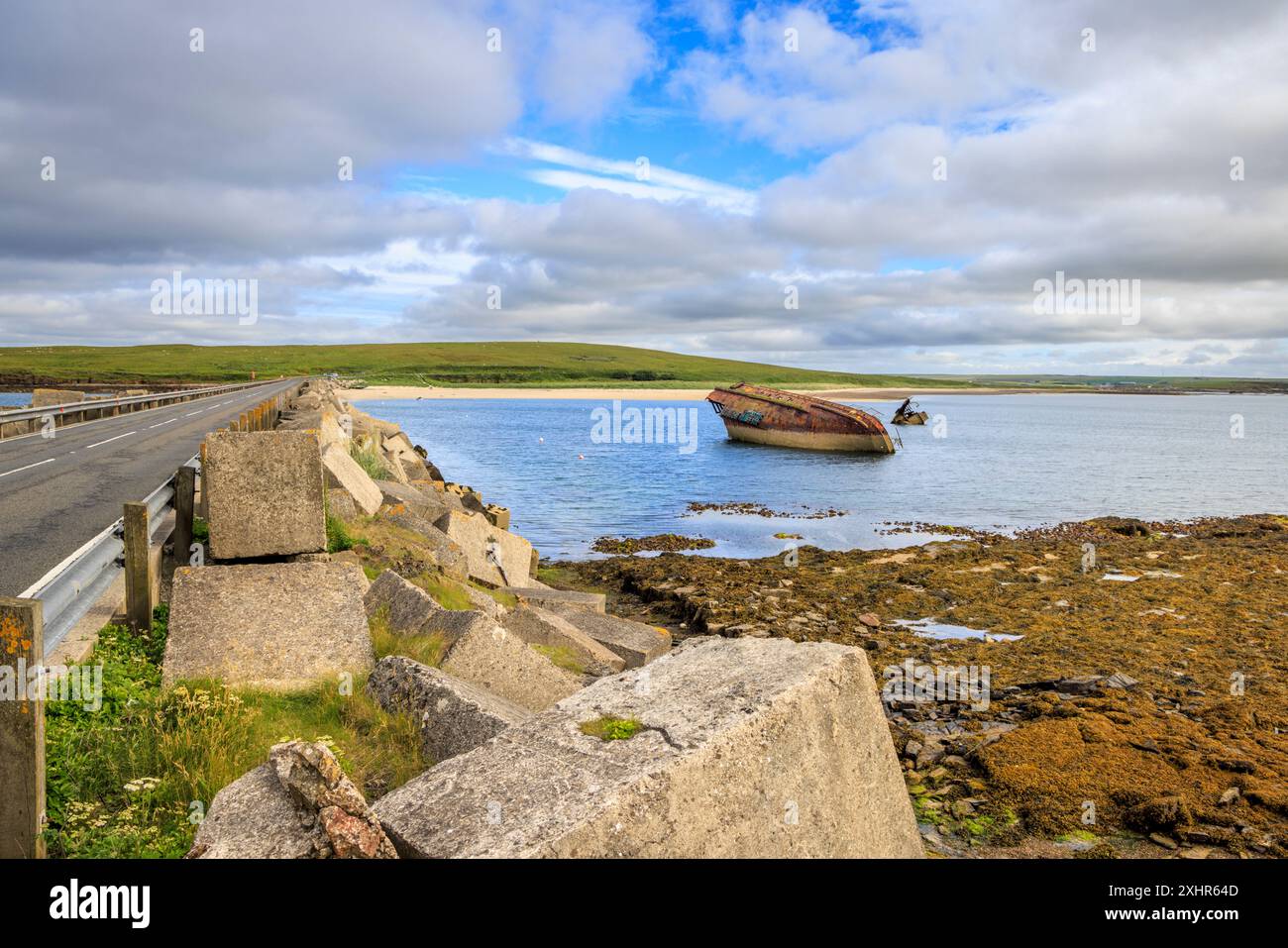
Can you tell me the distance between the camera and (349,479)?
11609 millimetres

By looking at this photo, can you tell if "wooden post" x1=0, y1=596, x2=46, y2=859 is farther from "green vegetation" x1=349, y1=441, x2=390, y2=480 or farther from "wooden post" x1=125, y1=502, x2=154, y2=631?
"green vegetation" x1=349, y1=441, x2=390, y2=480

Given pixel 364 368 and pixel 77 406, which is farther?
pixel 364 368

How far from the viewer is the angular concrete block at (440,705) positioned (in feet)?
16.5

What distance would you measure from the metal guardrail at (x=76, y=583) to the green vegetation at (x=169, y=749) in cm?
59

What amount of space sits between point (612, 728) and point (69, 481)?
568 inches

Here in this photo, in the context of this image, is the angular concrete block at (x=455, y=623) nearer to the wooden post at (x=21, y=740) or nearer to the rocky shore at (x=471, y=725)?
the rocky shore at (x=471, y=725)

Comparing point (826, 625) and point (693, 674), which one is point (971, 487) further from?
point (693, 674)

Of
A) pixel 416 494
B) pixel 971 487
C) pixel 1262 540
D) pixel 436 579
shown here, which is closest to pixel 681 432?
pixel 971 487

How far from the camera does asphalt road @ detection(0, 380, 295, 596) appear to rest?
9484mm

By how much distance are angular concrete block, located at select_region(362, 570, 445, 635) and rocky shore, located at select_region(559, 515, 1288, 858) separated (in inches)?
111

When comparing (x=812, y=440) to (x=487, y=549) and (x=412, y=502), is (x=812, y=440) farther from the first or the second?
(x=412, y=502)

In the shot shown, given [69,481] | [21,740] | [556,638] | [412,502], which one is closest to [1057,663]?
[556,638]

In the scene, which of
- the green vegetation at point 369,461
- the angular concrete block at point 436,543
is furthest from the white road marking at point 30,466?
the angular concrete block at point 436,543

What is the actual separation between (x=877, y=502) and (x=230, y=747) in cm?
3092
